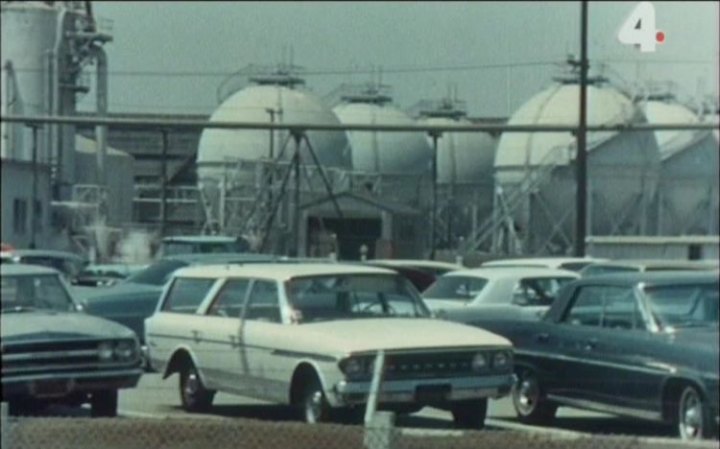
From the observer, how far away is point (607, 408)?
14.0 metres

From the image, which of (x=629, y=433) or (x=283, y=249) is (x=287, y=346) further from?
(x=283, y=249)

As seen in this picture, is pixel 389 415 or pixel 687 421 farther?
pixel 687 421

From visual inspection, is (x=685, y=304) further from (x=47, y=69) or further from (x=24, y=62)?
(x=24, y=62)

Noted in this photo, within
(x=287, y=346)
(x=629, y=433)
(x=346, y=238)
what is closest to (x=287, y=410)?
(x=287, y=346)

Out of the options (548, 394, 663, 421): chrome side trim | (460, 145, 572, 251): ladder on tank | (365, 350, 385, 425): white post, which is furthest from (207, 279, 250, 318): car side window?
(460, 145, 572, 251): ladder on tank

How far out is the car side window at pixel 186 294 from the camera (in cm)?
1595

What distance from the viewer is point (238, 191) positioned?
132 feet

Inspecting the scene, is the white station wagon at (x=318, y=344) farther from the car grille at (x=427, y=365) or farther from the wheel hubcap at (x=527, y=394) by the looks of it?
the wheel hubcap at (x=527, y=394)

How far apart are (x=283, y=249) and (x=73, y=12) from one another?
13.9 metres

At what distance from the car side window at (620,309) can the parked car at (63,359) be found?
4237 millimetres

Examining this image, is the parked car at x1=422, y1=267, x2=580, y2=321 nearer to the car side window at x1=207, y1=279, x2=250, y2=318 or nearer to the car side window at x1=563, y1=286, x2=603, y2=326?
the car side window at x1=563, y1=286, x2=603, y2=326

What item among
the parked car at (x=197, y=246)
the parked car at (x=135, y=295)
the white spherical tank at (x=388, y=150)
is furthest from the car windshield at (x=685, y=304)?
the white spherical tank at (x=388, y=150)

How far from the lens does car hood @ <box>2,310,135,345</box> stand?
14.4 meters

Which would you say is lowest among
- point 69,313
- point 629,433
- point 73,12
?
point 629,433
